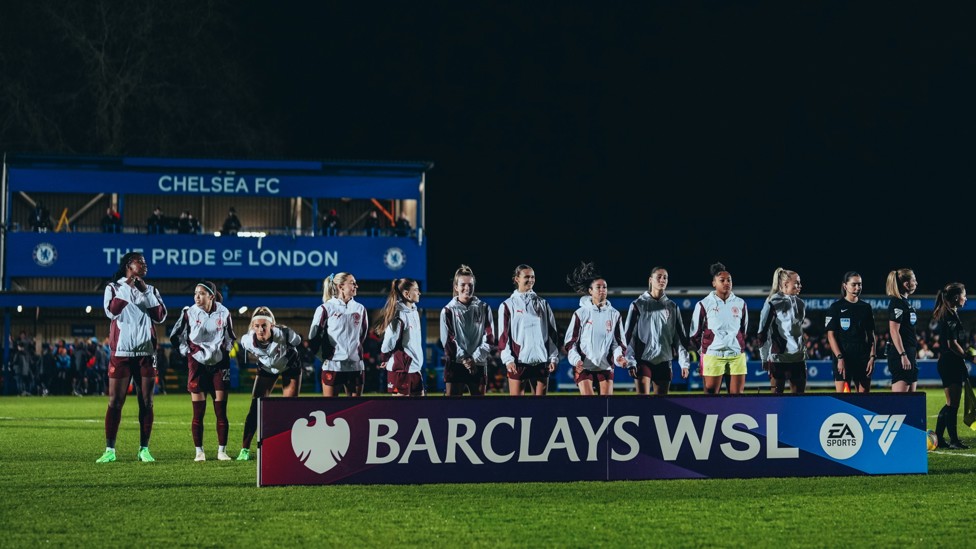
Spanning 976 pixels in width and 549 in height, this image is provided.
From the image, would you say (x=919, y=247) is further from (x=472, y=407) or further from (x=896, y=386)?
(x=472, y=407)

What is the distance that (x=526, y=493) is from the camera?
9.87 metres

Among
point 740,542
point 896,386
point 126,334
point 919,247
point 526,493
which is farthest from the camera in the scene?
point 919,247

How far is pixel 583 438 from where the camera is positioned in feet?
34.4

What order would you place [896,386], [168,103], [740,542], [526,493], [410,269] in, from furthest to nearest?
1. [168,103]
2. [410,269]
3. [896,386]
4. [526,493]
5. [740,542]

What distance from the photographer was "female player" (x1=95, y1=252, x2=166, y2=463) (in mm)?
12312

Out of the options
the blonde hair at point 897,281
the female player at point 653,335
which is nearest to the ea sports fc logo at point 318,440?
the female player at point 653,335

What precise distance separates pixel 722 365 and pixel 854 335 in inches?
63.3

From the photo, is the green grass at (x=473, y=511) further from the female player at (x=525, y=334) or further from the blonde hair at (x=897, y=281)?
the female player at (x=525, y=334)

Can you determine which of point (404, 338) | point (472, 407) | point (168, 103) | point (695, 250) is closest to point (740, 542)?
point (472, 407)

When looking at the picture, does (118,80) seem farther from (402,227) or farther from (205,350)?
(205,350)

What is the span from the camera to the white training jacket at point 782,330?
14.3 m

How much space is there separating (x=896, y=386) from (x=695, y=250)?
50.3 metres

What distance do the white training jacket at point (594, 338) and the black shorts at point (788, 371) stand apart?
1.84 metres

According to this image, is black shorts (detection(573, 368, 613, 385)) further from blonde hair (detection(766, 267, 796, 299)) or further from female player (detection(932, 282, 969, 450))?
female player (detection(932, 282, 969, 450))
